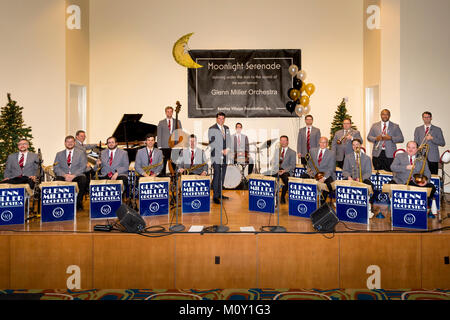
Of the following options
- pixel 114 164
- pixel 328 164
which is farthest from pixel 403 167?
pixel 114 164

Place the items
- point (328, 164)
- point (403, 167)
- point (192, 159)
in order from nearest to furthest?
1. point (403, 167)
2. point (328, 164)
3. point (192, 159)

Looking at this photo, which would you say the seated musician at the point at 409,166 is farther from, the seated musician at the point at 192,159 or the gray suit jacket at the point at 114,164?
the gray suit jacket at the point at 114,164

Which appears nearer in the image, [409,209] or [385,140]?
[409,209]

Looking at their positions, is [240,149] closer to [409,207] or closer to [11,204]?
[409,207]

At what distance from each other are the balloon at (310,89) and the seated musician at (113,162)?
4.98 m

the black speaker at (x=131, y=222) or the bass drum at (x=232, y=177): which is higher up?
the bass drum at (x=232, y=177)

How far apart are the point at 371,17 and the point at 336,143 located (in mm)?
3634

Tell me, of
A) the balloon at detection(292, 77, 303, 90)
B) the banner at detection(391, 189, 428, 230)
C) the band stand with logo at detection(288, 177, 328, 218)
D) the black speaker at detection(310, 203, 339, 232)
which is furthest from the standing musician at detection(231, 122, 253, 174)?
the banner at detection(391, 189, 428, 230)

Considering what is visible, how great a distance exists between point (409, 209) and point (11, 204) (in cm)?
518

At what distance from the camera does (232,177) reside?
8758mm

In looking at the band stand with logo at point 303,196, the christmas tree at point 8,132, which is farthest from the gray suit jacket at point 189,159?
the christmas tree at point 8,132

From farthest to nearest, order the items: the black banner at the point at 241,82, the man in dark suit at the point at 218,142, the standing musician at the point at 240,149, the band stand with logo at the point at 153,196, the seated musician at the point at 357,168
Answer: the black banner at the point at 241,82 → the standing musician at the point at 240,149 → the man in dark suit at the point at 218,142 → the seated musician at the point at 357,168 → the band stand with logo at the point at 153,196

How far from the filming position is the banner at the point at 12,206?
452 centimetres

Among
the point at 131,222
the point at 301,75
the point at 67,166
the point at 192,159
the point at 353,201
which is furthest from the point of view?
the point at 301,75
